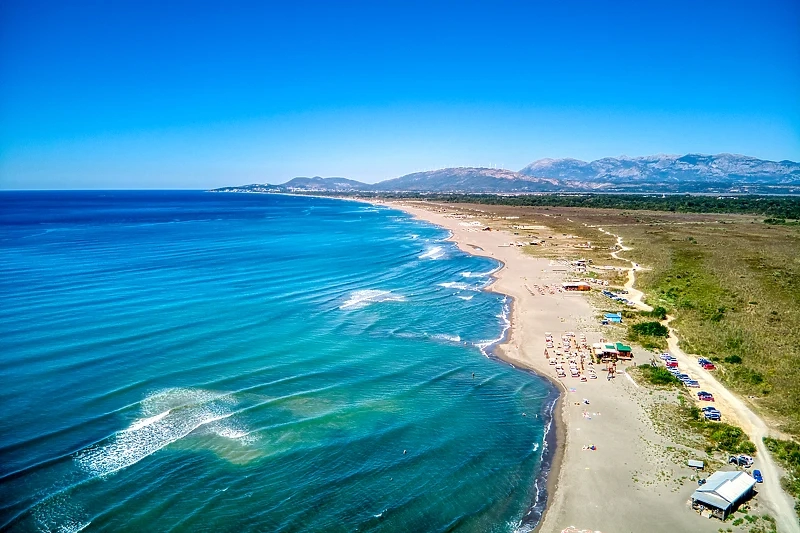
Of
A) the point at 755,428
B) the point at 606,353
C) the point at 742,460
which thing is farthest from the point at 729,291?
the point at 742,460

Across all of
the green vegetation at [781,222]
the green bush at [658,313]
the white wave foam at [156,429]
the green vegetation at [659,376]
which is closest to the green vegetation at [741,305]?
the green bush at [658,313]

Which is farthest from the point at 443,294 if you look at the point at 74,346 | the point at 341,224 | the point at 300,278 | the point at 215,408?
the point at 341,224

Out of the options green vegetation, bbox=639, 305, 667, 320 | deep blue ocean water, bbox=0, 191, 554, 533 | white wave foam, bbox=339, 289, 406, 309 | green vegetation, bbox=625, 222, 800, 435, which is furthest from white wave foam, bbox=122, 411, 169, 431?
green vegetation, bbox=639, 305, 667, 320

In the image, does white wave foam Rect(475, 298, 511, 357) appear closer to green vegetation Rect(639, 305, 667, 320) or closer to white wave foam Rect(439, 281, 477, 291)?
white wave foam Rect(439, 281, 477, 291)

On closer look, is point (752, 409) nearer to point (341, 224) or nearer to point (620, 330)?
point (620, 330)

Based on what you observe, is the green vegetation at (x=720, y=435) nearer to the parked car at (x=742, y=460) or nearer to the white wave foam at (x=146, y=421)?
the parked car at (x=742, y=460)
